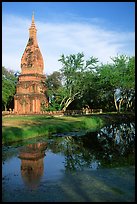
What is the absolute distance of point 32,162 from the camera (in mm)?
15633

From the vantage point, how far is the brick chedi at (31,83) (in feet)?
209

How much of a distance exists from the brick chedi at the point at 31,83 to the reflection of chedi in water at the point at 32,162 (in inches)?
1655

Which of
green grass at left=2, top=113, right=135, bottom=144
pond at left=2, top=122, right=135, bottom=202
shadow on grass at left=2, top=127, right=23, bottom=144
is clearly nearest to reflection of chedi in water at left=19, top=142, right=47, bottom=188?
pond at left=2, top=122, right=135, bottom=202

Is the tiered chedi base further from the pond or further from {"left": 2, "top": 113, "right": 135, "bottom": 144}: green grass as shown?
the pond

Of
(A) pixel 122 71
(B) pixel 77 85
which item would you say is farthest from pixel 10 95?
(A) pixel 122 71

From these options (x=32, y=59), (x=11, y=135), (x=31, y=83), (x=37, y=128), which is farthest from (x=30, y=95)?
(x=11, y=135)

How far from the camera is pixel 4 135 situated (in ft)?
72.9

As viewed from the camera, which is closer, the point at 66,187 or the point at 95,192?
the point at 95,192

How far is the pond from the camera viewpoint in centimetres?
916

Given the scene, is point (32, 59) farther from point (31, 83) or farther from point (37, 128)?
point (37, 128)

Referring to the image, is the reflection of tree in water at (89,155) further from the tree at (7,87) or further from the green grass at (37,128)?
the tree at (7,87)

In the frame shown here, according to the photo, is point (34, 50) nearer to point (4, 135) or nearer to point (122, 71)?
point (122, 71)

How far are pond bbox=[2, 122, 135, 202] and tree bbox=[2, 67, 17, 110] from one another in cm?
4643

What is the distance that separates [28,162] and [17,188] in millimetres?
5257
